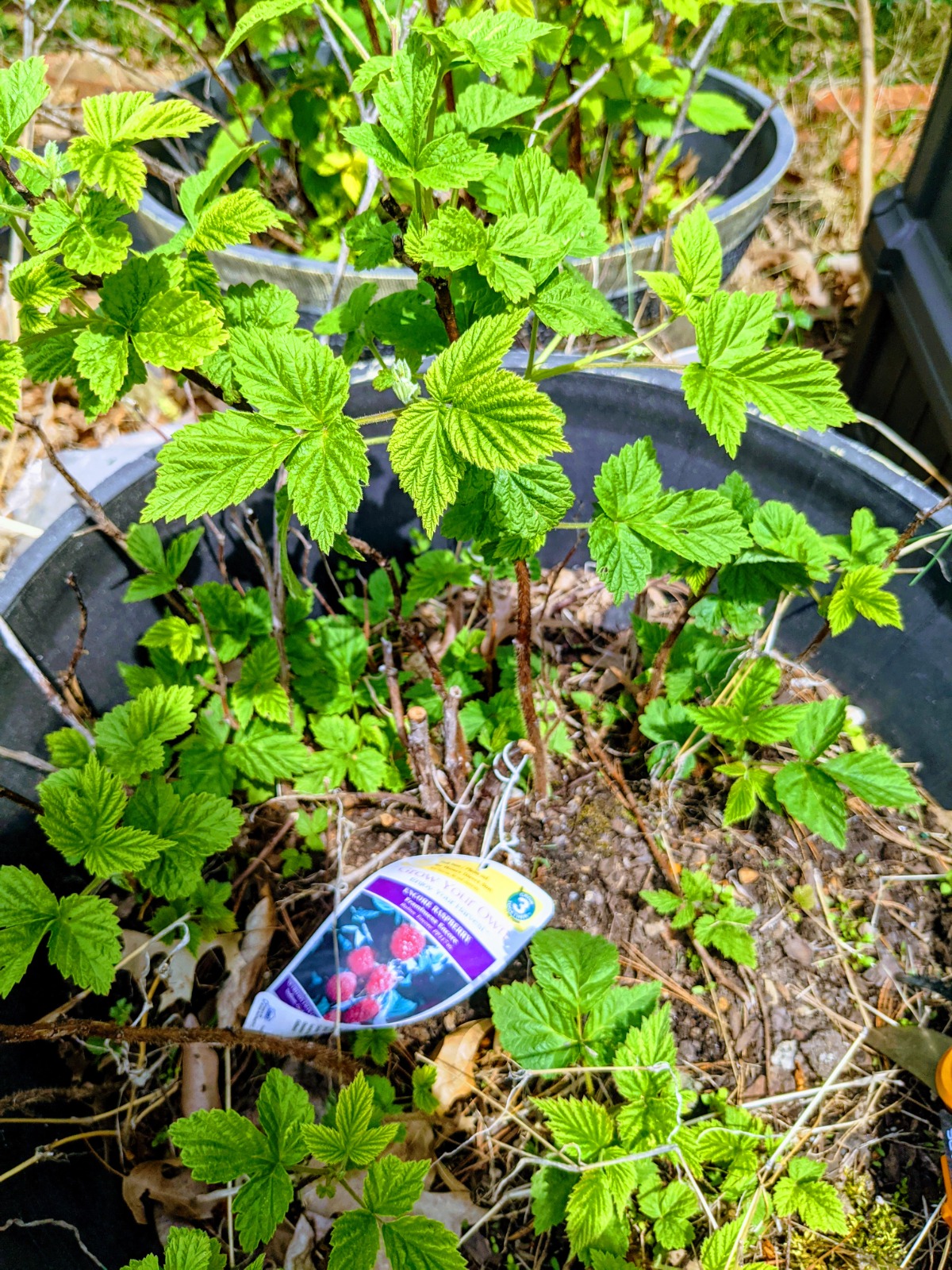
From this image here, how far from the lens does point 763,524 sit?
1072mm

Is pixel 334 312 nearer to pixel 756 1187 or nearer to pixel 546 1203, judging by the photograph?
pixel 546 1203

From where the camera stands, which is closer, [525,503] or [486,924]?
[525,503]

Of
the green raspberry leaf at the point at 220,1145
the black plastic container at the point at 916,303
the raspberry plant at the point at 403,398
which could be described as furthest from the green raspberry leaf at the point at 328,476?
the black plastic container at the point at 916,303

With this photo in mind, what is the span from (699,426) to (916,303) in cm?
71

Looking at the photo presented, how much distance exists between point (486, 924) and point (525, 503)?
0.65 metres

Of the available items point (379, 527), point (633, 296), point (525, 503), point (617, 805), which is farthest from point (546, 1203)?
point (633, 296)

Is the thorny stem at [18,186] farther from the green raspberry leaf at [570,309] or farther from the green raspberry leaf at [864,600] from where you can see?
the green raspberry leaf at [864,600]

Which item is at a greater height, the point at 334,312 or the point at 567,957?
the point at 334,312

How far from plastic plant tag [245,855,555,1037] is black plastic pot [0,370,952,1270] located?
27cm

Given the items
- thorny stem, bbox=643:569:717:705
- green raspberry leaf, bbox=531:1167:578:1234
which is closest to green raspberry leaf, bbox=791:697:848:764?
thorny stem, bbox=643:569:717:705

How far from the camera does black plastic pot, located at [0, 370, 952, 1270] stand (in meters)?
0.95

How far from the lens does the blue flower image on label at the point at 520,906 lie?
113cm

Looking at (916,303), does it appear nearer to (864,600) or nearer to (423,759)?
(864,600)

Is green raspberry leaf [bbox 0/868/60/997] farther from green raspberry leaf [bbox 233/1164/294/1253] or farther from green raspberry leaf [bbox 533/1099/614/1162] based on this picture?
green raspberry leaf [bbox 533/1099/614/1162]
